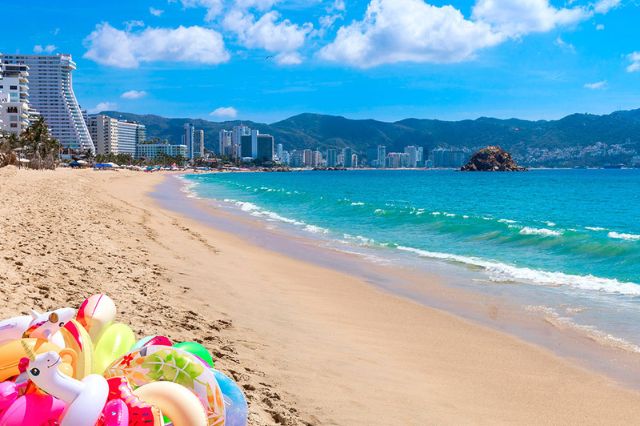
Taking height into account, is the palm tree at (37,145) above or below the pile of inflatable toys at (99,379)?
above

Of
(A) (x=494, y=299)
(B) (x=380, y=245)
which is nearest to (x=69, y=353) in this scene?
(A) (x=494, y=299)

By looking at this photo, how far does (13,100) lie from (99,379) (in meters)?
127

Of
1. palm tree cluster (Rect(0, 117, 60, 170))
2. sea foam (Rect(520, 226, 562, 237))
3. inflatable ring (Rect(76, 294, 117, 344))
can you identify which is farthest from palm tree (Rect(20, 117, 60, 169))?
inflatable ring (Rect(76, 294, 117, 344))

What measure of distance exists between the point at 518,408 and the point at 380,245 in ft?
44.7

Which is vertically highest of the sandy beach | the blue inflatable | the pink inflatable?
the pink inflatable

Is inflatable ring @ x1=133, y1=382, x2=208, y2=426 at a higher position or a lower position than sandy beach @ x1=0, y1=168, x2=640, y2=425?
higher

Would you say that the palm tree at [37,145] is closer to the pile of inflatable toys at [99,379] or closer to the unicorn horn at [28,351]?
the pile of inflatable toys at [99,379]

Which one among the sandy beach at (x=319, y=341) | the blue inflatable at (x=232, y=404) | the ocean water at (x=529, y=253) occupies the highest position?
the blue inflatable at (x=232, y=404)

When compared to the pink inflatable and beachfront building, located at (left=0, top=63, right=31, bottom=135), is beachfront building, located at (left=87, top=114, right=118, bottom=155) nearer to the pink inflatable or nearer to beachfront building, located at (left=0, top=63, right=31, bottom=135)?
beachfront building, located at (left=0, top=63, right=31, bottom=135)

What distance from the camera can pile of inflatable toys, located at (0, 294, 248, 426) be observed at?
3.07 meters

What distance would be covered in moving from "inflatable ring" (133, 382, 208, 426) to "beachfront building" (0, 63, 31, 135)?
104061 millimetres

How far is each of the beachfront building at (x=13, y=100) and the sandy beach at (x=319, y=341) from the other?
97016 mm

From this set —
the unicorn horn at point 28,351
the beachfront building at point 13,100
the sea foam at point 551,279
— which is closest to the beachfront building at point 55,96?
the beachfront building at point 13,100

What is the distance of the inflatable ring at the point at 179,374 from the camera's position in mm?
3445
